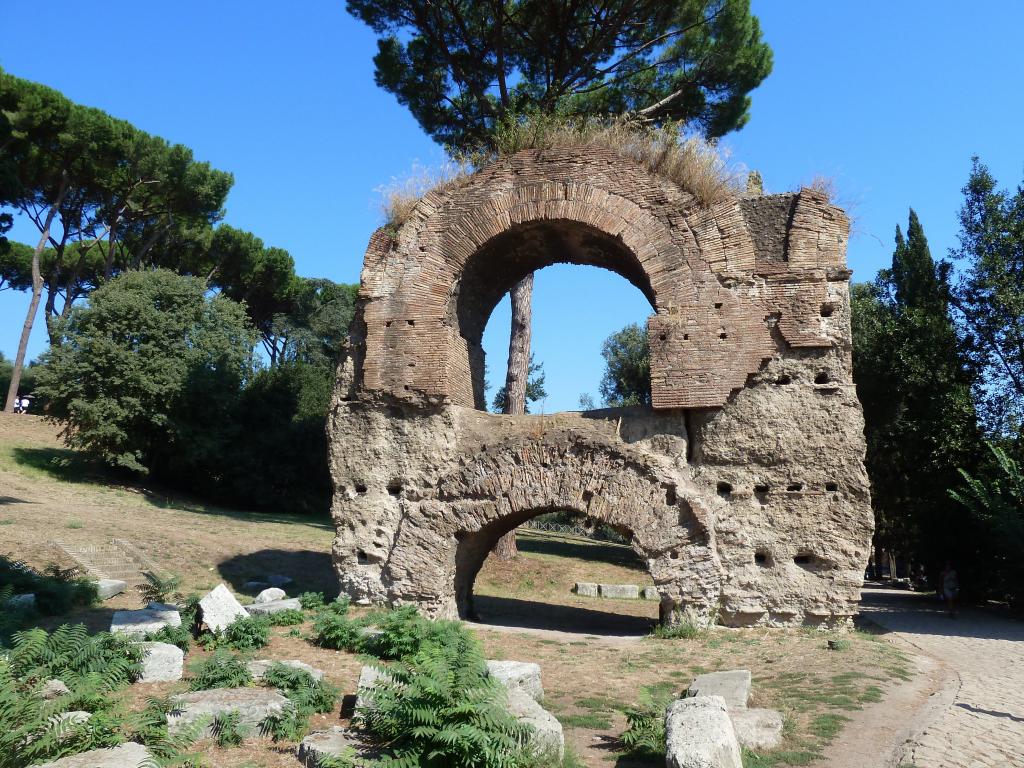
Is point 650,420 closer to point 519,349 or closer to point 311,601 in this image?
point 311,601

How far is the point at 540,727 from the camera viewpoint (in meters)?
4.45

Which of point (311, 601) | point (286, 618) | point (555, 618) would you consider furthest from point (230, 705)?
point (555, 618)

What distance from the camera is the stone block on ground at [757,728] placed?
462 centimetres

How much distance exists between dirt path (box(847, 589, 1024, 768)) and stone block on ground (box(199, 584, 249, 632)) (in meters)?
5.45

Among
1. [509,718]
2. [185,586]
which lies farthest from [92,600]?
[509,718]

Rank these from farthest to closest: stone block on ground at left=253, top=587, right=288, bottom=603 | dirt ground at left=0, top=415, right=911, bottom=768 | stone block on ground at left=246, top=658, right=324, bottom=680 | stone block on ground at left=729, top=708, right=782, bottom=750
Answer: stone block on ground at left=253, top=587, right=288, bottom=603 < stone block on ground at left=246, top=658, right=324, bottom=680 < dirt ground at left=0, top=415, right=911, bottom=768 < stone block on ground at left=729, top=708, right=782, bottom=750

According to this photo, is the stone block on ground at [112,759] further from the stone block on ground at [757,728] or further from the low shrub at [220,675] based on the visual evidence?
the stone block on ground at [757,728]

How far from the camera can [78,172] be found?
893 inches

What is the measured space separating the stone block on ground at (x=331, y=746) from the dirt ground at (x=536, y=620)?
8.1 inches

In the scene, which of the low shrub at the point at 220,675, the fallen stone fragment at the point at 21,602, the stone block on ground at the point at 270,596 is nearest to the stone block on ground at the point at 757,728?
the low shrub at the point at 220,675

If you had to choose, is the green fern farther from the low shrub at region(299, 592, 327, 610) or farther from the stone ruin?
the low shrub at region(299, 592, 327, 610)

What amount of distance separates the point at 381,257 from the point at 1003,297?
9.78 m

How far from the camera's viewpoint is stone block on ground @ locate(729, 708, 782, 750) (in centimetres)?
462

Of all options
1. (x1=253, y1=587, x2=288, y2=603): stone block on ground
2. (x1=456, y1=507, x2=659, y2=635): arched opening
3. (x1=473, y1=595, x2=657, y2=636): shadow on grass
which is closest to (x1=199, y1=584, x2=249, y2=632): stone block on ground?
(x1=253, y1=587, x2=288, y2=603): stone block on ground
